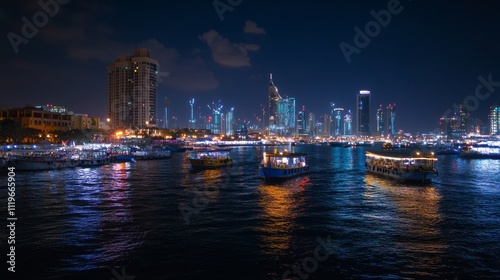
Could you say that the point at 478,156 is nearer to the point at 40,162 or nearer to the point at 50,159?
the point at 50,159

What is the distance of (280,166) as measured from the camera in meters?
52.2

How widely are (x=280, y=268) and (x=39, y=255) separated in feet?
40.1

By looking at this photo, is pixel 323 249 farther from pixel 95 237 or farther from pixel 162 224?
pixel 95 237

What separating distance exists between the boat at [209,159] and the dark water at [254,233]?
992 inches

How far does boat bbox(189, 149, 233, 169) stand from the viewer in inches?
2628

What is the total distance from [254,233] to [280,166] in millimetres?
28961

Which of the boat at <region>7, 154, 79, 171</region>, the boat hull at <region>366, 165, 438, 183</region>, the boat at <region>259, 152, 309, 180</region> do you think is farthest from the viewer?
the boat at <region>7, 154, 79, 171</region>

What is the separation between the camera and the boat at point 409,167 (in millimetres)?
46688

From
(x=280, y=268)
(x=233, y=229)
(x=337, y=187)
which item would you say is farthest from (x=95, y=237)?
(x=337, y=187)

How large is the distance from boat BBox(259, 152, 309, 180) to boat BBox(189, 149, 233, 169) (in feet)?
57.1

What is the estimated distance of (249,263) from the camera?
1848 centimetres

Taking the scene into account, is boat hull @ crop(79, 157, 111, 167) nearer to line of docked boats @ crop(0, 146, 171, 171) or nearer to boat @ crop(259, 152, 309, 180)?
line of docked boats @ crop(0, 146, 171, 171)

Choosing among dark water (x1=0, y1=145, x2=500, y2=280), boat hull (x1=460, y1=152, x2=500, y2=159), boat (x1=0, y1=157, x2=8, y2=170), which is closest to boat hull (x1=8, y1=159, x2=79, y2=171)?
boat (x1=0, y1=157, x2=8, y2=170)

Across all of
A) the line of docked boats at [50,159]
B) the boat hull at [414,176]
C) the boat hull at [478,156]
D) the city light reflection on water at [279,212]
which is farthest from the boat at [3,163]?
the boat hull at [478,156]
